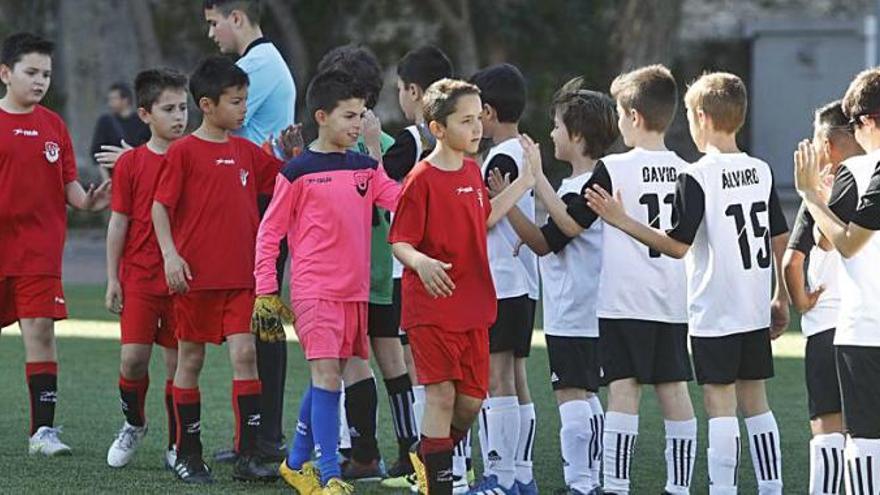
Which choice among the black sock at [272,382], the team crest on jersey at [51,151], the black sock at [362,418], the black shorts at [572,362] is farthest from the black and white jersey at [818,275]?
the team crest on jersey at [51,151]

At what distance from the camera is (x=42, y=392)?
7.73m

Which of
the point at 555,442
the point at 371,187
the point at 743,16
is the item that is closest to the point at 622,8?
the point at 743,16

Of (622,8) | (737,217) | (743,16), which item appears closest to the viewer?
(737,217)

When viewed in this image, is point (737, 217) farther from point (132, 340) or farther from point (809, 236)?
point (132, 340)

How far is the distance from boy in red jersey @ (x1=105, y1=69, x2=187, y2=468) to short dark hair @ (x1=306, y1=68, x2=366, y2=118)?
1042 mm

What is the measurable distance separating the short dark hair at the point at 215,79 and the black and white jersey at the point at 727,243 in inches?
78.9

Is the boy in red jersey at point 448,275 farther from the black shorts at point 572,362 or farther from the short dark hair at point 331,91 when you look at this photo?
the black shorts at point 572,362

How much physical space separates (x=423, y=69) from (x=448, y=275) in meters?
1.30

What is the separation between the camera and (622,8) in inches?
914

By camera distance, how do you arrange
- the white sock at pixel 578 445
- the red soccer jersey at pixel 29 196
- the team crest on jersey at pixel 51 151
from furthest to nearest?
the team crest on jersey at pixel 51 151 < the red soccer jersey at pixel 29 196 < the white sock at pixel 578 445

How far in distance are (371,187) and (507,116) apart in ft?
2.21

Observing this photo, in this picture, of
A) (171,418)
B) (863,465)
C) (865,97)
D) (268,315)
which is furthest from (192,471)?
(865,97)

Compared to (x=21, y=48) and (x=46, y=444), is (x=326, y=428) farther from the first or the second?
(x=21, y=48)

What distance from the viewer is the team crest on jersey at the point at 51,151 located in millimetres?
7781
